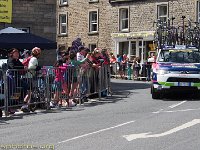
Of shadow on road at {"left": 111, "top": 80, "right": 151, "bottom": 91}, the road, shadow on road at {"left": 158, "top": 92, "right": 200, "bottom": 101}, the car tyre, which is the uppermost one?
the car tyre

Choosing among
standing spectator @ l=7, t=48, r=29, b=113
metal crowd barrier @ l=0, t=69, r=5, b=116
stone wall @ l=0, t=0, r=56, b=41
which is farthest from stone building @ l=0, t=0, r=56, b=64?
metal crowd barrier @ l=0, t=69, r=5, b=116

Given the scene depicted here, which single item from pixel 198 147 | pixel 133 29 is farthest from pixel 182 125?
pixel 133 29

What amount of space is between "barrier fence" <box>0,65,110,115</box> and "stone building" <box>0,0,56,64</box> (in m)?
8.88

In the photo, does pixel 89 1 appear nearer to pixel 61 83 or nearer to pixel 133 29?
pixel 133 29

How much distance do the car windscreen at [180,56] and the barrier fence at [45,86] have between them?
2.58m

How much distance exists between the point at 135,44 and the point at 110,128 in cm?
3201

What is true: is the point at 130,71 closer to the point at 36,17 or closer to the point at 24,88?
the point at 36,17

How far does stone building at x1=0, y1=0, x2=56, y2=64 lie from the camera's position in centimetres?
2733

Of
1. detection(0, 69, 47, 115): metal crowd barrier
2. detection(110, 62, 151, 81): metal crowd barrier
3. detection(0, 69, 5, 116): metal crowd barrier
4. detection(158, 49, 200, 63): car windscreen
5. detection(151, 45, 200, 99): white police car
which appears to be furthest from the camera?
detection(110, 62, 151, 81): metal crowd barrier

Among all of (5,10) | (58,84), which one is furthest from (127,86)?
(58,84)

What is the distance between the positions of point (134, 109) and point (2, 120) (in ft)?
13.8

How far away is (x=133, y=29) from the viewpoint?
144ft

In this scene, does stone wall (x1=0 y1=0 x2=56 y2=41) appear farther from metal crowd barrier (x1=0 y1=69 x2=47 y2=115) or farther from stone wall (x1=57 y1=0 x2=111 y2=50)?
stone wall (x1=57 y1=0 x2=111 y2=50)

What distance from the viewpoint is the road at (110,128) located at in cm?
996
